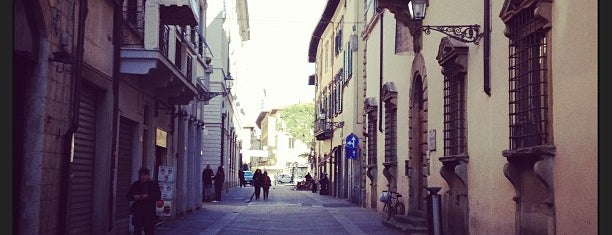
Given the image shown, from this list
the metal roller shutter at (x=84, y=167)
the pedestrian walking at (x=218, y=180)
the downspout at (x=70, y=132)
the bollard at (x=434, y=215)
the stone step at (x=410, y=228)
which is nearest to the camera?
the downspout at (x=70, y=132)

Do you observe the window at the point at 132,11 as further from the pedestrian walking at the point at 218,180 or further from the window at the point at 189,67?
the pedestrian walking at the point at 218,180

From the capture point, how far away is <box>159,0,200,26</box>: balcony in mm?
17155

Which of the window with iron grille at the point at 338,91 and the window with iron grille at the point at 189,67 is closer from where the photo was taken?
the window with iron grille at the point at 189,67

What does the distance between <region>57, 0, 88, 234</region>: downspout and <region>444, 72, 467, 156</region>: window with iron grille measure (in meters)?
7.09

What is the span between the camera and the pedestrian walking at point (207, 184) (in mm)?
33531

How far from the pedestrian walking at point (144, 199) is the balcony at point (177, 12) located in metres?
4.70

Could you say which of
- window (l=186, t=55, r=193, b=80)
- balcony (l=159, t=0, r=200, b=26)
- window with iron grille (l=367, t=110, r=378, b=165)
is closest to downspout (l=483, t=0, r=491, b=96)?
balcony (l=159, t=0, r=200, b=26)

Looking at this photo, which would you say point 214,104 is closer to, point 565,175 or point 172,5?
point 172,5

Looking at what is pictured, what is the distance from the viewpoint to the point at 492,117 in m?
13.0

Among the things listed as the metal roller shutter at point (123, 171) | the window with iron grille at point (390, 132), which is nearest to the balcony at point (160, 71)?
the metal roller shutter at point (123, 171)

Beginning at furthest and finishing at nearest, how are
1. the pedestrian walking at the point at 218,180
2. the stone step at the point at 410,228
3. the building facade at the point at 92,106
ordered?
the pedestrian walking at the point at 218,180 < the stone step at the point at 410,228 < the building facade at the point at 92,106

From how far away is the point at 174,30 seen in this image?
20.0 meters

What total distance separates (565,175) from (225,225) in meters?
11.9

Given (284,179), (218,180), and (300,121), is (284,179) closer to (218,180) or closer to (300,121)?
(300,121)
